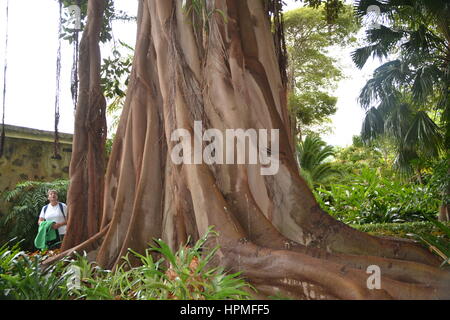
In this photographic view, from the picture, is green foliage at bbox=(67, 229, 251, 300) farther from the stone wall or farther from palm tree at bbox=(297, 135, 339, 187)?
palm tree at bbox=(297, 135, 339, 187)

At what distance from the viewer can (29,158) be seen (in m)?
9.26

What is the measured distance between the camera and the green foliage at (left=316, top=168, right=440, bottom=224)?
878cm

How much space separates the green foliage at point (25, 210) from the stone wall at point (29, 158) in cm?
26

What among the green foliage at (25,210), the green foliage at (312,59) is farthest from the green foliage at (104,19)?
the green foliage at (312,59)

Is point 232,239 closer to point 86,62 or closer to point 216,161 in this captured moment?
point 216,161

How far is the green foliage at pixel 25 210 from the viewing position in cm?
849

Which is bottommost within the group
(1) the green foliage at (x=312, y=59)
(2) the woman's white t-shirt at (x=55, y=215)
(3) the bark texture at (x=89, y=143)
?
(2) the woman's white t-shirt at (x=55, y=215)

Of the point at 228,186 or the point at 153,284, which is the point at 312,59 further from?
the point at 153,284

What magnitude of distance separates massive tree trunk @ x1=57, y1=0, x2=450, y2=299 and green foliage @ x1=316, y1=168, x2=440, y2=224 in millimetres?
5112

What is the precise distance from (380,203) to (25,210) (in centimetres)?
662

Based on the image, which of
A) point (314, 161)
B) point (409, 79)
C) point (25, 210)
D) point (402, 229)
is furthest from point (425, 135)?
point (25, 210)

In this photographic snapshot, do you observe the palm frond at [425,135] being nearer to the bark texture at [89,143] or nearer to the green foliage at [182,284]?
the bark texture at [89,143]

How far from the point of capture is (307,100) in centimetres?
2244
